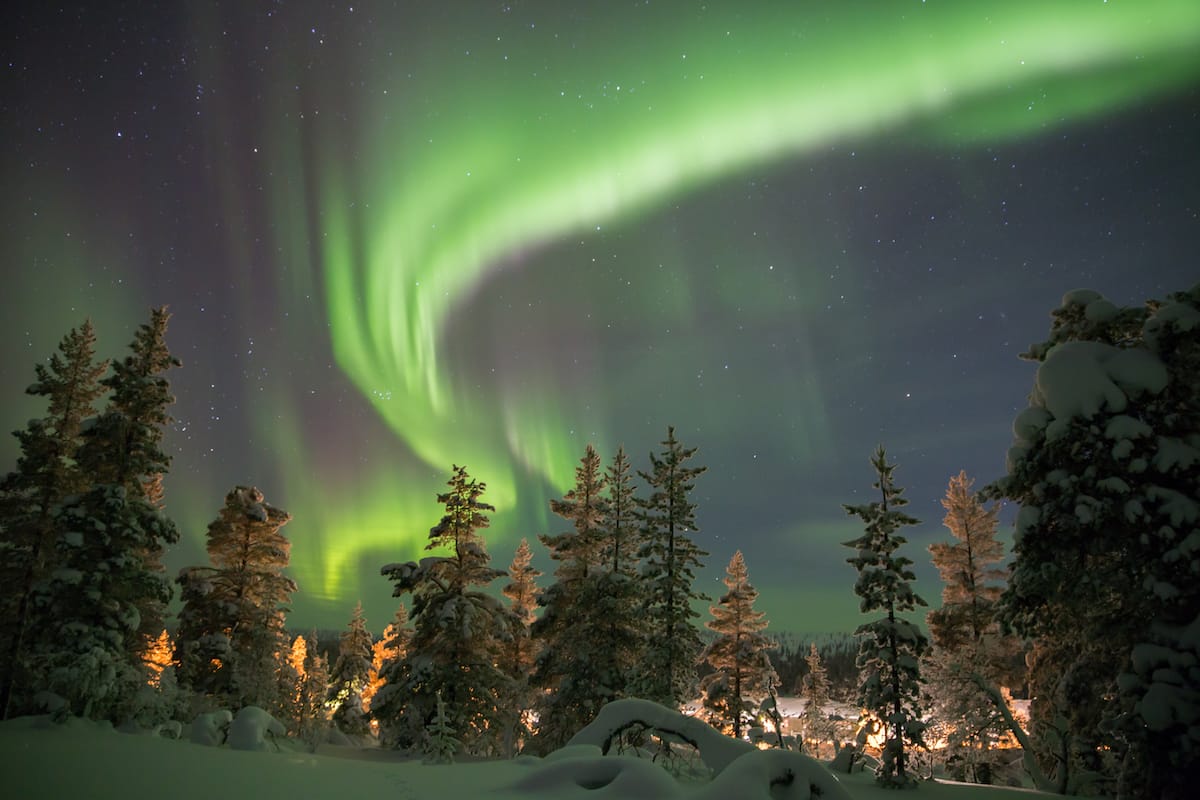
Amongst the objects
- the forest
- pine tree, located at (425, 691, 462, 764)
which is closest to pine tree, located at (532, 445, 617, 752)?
the forest

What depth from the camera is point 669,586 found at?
81.1 feet

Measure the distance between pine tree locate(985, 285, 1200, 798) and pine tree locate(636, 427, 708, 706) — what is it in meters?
12.2

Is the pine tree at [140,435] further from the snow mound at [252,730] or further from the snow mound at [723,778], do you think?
the snow mound at [723,778]

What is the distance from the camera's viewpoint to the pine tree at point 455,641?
2203 cm

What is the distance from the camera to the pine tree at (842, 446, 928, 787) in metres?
19.5

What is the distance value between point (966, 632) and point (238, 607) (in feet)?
99.0

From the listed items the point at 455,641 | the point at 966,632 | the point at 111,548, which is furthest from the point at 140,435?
the point at 966,632

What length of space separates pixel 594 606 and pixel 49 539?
1913 centimetres

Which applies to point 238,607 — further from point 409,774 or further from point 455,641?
point 409,774

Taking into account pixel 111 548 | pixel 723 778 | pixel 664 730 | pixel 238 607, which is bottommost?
pixel 664 730

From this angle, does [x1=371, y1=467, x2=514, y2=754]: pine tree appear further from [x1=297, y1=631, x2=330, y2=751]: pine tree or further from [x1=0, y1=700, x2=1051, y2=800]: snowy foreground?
[x1=0, y1=700, x2=1051, y2=800]: snowy foreground

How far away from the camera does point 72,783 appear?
7.21m

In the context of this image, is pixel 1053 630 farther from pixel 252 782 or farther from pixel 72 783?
pixel 72 783

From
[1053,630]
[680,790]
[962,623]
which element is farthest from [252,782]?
[962,623]
